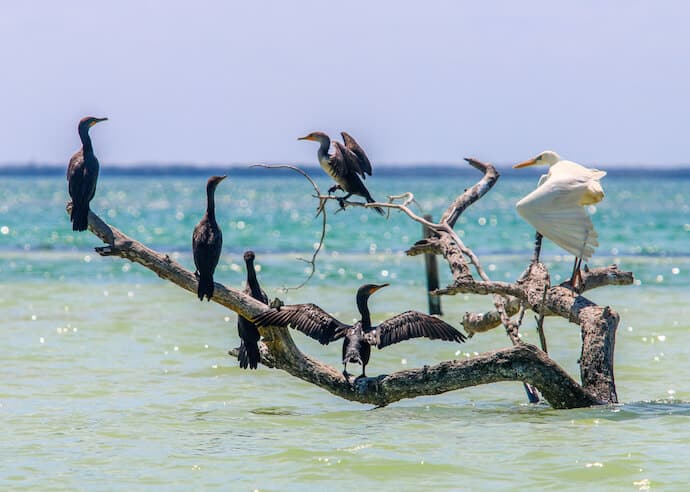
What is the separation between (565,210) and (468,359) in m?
1.34

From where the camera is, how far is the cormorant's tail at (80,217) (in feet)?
27.6

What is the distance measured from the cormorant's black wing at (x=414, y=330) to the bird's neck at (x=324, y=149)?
6.24ft

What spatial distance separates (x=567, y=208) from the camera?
8.88m

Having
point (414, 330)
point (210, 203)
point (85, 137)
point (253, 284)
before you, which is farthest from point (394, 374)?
point (85, 137)

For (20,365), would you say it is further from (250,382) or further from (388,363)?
(388,363)

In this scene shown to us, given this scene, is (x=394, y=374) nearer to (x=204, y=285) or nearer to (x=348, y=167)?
(x=204, y=285)

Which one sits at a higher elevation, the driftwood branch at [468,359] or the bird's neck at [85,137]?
the bird's neck at [85,137]

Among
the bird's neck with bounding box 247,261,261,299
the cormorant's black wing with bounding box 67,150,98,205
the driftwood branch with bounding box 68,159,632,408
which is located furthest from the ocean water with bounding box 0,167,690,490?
the cormorant's black wing with bounding box 67,150,98,205

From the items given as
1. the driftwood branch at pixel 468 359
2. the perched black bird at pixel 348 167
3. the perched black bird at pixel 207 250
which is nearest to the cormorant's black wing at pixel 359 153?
the perched black bird at pixel 348 167

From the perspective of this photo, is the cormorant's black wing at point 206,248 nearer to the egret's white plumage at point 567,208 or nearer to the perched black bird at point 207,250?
the perched black bird at point 207,250

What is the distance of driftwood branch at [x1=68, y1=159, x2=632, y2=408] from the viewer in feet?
27.8

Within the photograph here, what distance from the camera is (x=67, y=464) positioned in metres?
8.29

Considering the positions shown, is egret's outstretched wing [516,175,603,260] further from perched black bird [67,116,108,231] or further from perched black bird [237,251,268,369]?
perched black bird [67,116,108,231]

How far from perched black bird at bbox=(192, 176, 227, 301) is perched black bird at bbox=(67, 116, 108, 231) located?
2.67ft
